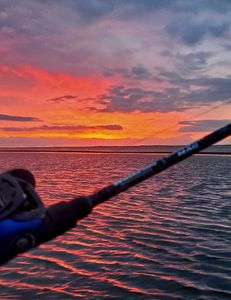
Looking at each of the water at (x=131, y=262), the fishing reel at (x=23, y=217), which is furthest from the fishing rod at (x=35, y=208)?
the water at (x=131, y=262)

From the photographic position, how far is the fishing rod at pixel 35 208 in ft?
9.78

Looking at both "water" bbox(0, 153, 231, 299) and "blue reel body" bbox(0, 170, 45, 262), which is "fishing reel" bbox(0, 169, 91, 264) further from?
"water" bbox(0, 153, 231, 299)

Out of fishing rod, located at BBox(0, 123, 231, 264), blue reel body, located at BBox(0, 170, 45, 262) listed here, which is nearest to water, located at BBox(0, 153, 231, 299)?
fishing rod, located at BBox(0, 123, 231, 264)

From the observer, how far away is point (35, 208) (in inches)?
124

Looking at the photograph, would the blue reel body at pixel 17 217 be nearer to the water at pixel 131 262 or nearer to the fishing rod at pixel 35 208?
the fishing rod at pixel 35 208

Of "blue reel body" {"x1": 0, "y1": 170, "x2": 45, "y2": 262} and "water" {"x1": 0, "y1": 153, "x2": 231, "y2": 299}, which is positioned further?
"water" {"x1": 0, "y1": 153, "x2": 231, "y2": 299}

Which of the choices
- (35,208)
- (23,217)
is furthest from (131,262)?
(23,217)

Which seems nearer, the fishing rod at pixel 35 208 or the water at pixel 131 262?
the fishing rod at pixel 35 208

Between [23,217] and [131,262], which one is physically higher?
[23,217]

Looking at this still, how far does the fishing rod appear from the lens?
2.98 m

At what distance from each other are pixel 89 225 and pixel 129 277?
25.4ft

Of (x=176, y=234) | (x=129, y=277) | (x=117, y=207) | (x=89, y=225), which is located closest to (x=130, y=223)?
(x=89, y=225)

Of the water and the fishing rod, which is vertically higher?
the fishing rod

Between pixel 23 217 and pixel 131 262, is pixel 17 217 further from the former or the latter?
pixel 131 262
